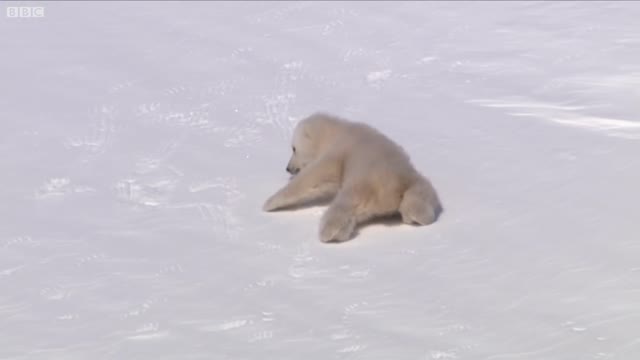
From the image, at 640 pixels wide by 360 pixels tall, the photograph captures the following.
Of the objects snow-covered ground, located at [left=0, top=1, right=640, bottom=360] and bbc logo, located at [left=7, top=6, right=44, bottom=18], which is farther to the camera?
bbc logo, located at [left=7, top=6, right=44, bottom=18]

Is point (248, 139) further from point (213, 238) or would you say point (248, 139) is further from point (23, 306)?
point (23, 306)

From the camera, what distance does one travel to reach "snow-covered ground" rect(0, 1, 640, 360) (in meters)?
4.67

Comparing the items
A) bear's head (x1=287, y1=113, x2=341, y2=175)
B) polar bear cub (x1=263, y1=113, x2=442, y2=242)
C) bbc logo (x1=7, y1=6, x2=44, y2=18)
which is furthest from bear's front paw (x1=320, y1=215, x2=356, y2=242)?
bbc logo (x1=7, y1=6, x2=44, y2=18)

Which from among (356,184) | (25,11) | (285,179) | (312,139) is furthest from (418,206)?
(25,11)

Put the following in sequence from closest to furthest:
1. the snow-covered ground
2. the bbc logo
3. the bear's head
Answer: the snow-covered ground → the bear's head → the bbc logo

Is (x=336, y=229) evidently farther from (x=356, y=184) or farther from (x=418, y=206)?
(x=418, y=206)

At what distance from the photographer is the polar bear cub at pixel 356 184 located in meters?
5.45

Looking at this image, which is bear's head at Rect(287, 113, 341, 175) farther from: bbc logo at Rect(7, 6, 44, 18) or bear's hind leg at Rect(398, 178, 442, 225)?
bbc logo at Rect(7, 6, 44, 18)

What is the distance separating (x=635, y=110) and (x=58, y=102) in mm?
2977

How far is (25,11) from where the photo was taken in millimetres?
9398

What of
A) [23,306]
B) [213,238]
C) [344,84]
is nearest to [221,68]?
[344,84]

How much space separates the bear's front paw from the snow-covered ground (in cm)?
6

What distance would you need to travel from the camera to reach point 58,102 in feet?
24.8

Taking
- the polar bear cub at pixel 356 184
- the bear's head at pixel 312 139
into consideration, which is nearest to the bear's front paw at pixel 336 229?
the polar bear cub at pixel 356 184
